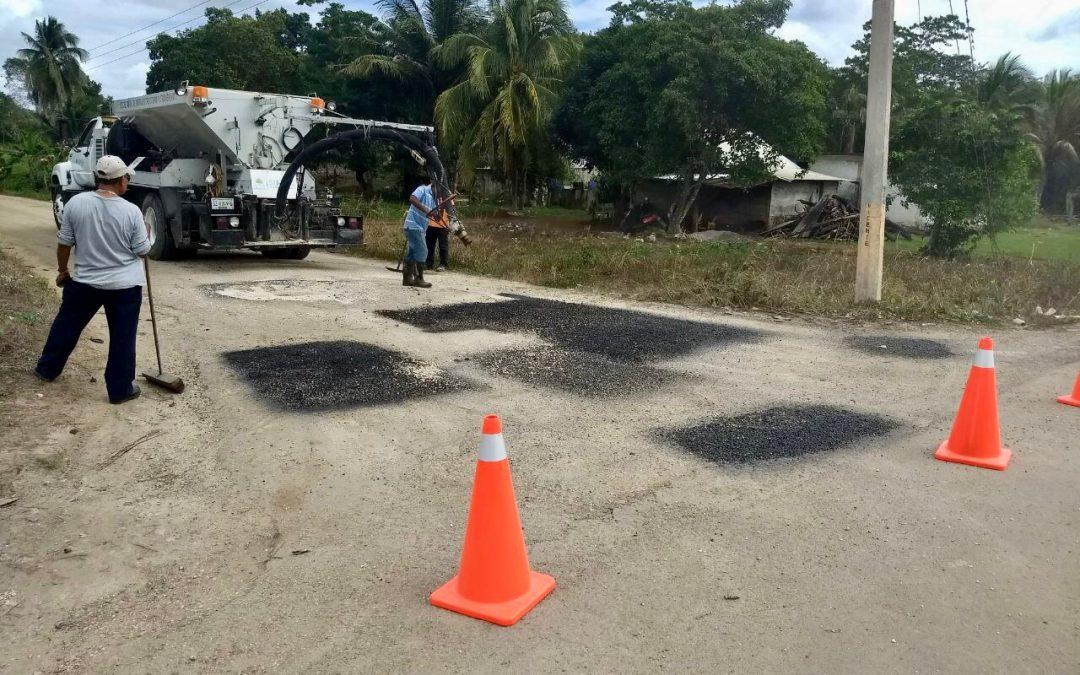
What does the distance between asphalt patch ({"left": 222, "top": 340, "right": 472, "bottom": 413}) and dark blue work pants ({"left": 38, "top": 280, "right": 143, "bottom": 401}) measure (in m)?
0.93

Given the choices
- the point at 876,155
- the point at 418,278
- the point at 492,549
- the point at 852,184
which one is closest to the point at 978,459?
the point at 492,549

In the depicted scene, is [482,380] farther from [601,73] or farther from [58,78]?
[58,78]

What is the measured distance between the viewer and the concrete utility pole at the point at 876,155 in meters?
9.96

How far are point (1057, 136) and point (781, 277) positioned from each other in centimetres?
3930

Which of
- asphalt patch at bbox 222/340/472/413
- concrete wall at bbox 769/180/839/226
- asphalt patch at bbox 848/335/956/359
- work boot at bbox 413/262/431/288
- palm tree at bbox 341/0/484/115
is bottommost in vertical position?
asphalt patch at bbox 222/340/472/413

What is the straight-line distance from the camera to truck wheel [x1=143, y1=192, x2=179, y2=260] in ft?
42.8

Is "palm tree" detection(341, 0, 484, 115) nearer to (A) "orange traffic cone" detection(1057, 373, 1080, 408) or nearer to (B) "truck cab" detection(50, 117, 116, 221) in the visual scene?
(B) "truck cab" detection(50, 117, 116, 221)

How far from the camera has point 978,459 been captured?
195 inches

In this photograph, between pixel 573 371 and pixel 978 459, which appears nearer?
pixel 978 459

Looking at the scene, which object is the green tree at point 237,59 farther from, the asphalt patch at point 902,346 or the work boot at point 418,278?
the asphalt patch at point 902,346

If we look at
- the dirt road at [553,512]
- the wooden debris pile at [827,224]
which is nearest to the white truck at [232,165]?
the dirt road at [553,512]

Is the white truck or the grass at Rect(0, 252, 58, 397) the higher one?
the white truck

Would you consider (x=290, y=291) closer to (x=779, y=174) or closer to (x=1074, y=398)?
(x=1074, y=398)

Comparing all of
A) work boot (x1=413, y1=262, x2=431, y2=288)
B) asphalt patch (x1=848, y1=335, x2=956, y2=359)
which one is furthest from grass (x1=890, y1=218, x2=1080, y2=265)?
work boot (x1=413, y1=262, x2=431, y2=288)
